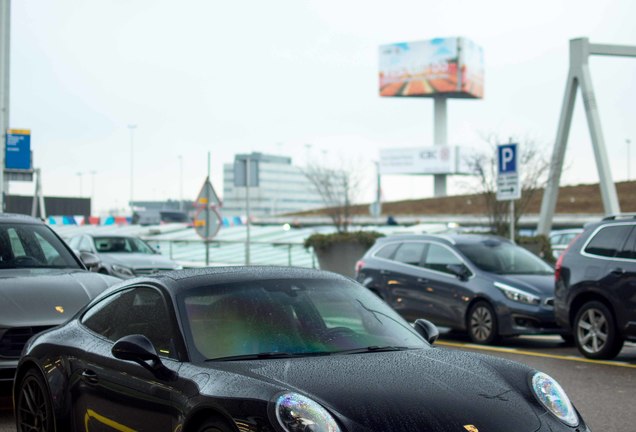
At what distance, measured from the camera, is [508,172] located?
64.2 ft

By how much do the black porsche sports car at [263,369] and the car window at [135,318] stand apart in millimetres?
10

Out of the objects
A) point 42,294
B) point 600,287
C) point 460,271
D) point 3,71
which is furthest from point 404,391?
point 3,71

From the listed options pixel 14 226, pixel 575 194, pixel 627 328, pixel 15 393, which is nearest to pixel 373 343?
pixel 15 393

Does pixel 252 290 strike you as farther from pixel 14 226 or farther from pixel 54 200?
pixel 54 200

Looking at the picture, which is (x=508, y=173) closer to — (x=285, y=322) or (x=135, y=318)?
(x=135, y=318)

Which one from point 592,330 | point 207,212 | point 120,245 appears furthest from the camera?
point 120,245

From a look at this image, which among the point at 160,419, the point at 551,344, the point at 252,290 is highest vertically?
the point at 252,290

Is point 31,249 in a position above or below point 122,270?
above

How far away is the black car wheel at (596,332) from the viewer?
11.3 m

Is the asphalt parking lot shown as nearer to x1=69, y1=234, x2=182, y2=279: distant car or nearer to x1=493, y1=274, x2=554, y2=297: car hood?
x1=493, y1=274, x2=554, y2=297: car hood

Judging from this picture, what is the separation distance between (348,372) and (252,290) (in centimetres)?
95

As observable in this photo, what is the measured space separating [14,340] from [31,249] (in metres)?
1.80

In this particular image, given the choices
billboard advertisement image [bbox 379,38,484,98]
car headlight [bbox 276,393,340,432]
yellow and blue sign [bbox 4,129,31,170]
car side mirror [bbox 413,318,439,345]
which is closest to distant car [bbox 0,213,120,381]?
car side mirror [bbox 413,318,439,345]

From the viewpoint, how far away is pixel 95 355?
5594 millimetres
